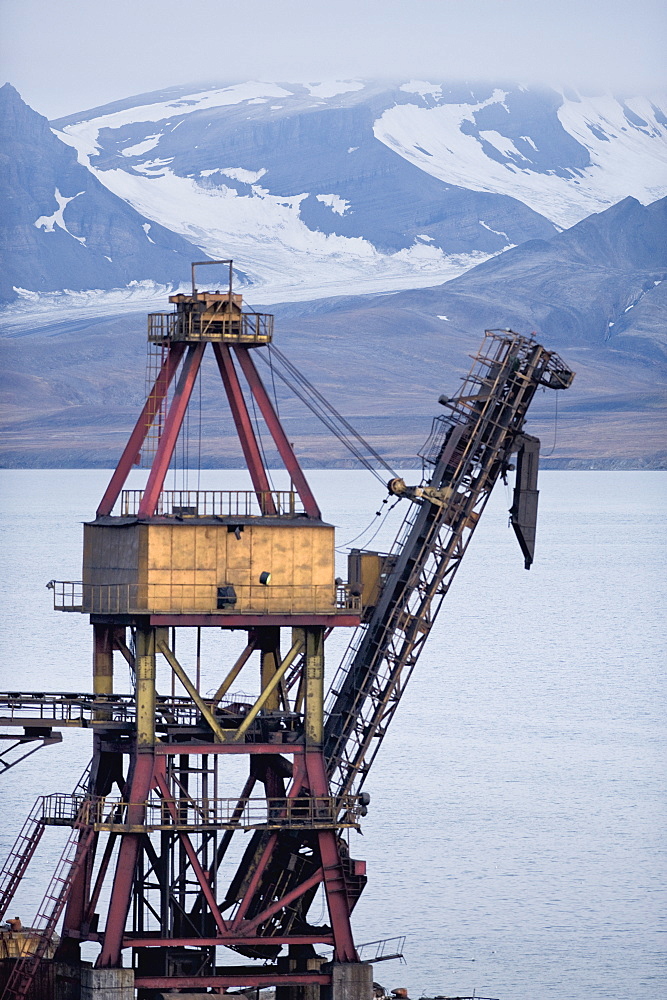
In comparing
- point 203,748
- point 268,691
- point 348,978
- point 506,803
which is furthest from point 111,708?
point 506,803

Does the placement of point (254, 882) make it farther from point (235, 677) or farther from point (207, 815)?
point (235, 677)

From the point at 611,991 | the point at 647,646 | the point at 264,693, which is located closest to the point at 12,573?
the point at 647,646

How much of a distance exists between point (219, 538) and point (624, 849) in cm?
3433

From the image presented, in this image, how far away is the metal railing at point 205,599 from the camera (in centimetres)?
4056

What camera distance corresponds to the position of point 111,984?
134ft

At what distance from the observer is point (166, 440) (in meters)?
41.1

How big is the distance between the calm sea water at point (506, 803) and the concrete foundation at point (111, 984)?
13.5 m

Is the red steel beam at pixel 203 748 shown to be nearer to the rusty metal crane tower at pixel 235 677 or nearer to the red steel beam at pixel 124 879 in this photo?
the rusty metal crane tower at pixel 235 677

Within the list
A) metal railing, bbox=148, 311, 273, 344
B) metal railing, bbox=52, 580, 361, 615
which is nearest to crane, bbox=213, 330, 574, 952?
metal railing, bbox=52, 580, 361, 615

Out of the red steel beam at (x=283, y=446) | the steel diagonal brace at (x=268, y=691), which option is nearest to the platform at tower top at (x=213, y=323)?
the red steel beam at (x=283, y=446)

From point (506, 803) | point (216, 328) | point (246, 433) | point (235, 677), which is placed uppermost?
point (506, 803)

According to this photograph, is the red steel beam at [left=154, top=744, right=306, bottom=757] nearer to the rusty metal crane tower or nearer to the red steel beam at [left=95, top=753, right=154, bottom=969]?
the rusty metal crane tower

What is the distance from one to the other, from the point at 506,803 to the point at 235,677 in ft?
119

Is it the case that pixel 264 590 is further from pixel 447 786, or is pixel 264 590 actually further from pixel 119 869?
pixel 447 786
